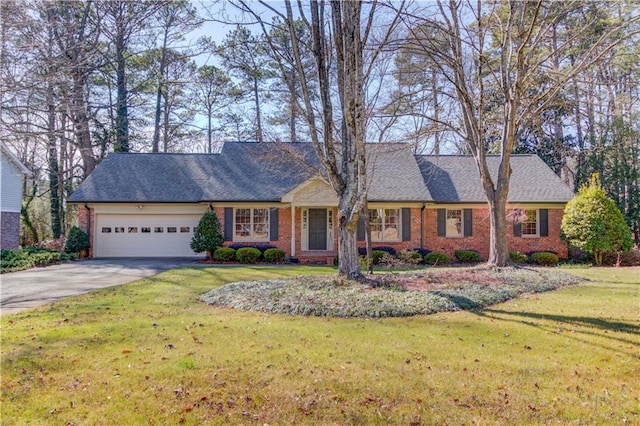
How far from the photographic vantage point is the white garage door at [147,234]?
59.7ft

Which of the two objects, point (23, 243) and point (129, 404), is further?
point (23, 243)

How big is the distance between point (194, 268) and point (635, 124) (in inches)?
966

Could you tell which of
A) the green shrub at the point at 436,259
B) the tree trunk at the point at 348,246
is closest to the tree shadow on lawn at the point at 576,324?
the tree trunk at the point at 348,246

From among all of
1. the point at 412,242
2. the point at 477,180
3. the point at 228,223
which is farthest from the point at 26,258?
the point at 477,180

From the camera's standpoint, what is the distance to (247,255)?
1605 cm

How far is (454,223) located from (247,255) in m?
9.46

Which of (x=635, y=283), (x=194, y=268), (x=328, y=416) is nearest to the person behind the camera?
(x=328, y=416)

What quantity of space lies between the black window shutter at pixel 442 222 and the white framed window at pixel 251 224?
781cm

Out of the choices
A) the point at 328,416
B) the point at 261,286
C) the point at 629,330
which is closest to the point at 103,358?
the point at 328,416

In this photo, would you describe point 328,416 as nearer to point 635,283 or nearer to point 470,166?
point 635,283

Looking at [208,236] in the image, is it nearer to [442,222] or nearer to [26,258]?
[26,258]

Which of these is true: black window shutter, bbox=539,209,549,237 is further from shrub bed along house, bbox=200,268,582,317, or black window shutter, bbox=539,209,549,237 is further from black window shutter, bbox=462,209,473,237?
shrub bed along house, bbox=200,268,582,317

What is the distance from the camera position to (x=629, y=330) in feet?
18.9

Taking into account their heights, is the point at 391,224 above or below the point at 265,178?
below
